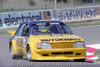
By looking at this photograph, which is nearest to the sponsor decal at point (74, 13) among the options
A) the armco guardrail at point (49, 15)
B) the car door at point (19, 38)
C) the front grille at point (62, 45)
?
the armco guardrail at point (49, 15)

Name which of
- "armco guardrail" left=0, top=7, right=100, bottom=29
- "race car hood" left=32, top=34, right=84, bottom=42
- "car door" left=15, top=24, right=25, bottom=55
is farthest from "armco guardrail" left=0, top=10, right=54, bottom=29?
"race car hood" left=32, top=34, right=84, bottom=42

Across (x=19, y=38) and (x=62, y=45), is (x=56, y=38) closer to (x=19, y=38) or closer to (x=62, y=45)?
(x=62, y=45)

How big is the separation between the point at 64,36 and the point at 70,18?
19.7 meters

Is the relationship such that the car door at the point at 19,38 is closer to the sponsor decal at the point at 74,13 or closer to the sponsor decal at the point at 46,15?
the sponsor decal at the point at 46,15

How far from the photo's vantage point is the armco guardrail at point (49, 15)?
79.8ft

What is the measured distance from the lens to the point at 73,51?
9.02 meters

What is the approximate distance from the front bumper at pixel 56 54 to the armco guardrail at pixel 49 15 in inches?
603

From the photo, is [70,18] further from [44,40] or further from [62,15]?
[44,40]

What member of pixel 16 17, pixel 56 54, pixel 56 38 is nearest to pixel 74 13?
pixel 16 17

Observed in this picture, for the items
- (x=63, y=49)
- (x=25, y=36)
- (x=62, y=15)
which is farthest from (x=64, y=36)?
(x=62, y=15)

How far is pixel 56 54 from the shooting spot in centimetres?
896

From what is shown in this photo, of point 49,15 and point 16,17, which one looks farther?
point 49,15

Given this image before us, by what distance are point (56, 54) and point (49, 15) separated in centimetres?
1847

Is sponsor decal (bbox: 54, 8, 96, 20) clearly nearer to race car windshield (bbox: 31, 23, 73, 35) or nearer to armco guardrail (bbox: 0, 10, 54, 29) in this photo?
armco guardrail (bbox: 0, 10, 54, 29)
